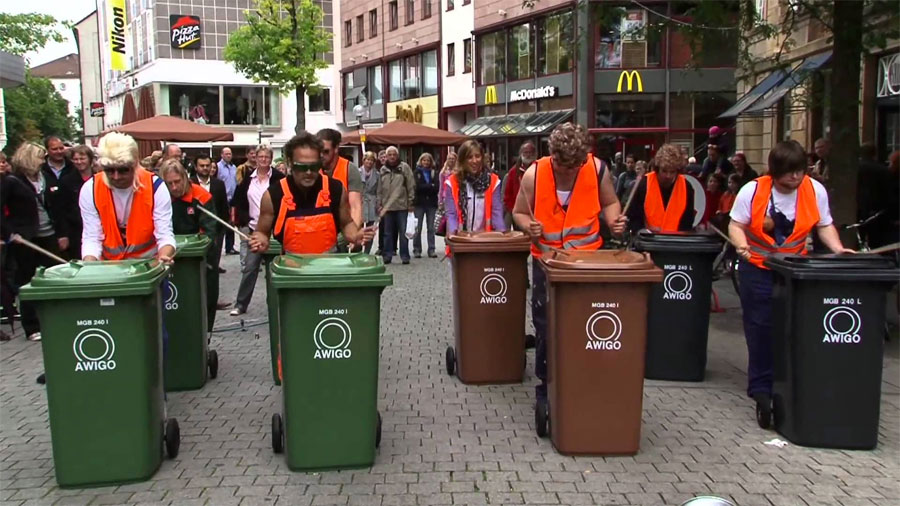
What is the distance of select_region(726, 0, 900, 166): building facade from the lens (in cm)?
1010

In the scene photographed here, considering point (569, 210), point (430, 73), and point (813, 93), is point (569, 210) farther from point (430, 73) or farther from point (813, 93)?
point (430, 73)

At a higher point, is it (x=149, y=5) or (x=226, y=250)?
(x=149, y=5)

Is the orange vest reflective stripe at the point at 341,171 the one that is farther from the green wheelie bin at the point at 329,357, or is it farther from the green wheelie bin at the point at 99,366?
the green wheelie bin at the point at 99,366

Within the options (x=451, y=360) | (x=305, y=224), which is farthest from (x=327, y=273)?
(x=451, y=360)

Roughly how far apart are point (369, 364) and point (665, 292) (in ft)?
9.25

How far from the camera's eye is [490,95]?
36812 mm

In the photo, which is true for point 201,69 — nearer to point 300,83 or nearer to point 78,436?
point 300,83

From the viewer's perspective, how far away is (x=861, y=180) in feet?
31.2

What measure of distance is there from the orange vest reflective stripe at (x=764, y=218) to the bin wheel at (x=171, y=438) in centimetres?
376

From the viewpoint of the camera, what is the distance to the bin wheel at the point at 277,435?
16.5 feet

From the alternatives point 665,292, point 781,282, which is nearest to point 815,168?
point 665,292

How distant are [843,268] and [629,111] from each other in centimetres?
2657

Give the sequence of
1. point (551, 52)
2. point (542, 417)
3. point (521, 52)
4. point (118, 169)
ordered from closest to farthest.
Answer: point (118, 169)
point (542, 417)
point (551, 52)
point (521, 52)

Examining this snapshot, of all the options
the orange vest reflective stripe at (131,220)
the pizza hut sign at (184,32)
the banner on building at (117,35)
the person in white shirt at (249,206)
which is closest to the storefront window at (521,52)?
the person in white shirt at (249,206)
